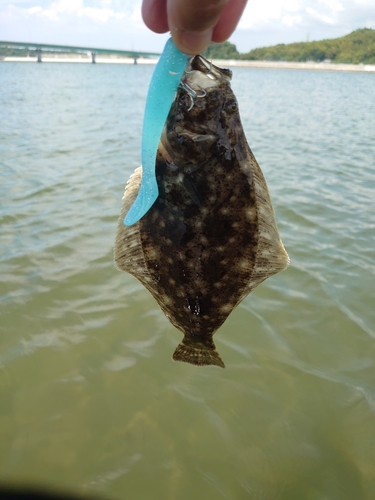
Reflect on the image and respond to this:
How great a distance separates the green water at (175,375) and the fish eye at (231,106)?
3.33m

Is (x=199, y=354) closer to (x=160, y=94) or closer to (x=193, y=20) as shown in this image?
(x=160, y=94)

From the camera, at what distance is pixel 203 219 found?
2.07 metres

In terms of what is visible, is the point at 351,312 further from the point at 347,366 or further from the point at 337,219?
the point at 337,219

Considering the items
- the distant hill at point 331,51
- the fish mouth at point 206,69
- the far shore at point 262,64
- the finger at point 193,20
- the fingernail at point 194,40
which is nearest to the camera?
the finger at point 193,20

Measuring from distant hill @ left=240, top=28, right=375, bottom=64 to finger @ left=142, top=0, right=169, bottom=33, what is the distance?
135162 millimetres

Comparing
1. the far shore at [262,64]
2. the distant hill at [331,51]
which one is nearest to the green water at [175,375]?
the far shore at [262,64]

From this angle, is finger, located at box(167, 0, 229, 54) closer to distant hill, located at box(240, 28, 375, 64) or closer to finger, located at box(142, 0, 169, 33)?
finger, located at box(142, 0, 169, 33)

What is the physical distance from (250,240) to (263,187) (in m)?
0.28

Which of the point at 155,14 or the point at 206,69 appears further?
the point at 206,69

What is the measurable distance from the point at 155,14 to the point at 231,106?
2.10ft

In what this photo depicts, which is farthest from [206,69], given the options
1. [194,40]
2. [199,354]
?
[199,354]

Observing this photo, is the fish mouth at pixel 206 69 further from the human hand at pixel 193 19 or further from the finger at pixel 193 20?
the finger at pixel 193 20

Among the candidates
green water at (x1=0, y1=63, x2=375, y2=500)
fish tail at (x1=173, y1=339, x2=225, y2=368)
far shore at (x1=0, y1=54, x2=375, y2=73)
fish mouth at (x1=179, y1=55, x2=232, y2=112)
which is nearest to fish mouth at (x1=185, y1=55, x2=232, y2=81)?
fish mouth at (x1=179, y1=55, x2=232, y2=112)

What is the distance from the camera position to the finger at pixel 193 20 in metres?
1.21
